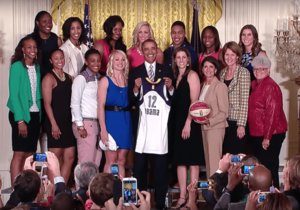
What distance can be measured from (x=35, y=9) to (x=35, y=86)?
79.9 inches

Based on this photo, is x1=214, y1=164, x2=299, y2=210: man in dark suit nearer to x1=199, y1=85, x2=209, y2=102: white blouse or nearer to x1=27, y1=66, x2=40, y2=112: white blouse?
x1=199, y1=85, x2=209, y2=102: white blouse

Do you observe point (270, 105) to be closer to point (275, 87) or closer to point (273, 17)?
point (275, 87)

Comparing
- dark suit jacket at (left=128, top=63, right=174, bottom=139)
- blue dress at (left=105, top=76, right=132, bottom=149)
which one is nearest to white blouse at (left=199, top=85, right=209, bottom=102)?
dark suit jacket at (left=128, top=63, right=174, bottom=139)

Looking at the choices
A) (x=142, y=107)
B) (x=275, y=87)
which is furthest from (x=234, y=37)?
(x=142, y=107)

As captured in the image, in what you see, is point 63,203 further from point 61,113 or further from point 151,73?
point 61,113

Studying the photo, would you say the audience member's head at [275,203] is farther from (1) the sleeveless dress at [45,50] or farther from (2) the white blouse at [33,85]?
(1) the sleeveless dress at [45,50]

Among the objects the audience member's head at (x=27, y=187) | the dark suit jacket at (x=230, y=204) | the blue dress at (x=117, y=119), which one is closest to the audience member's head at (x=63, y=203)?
the audience member's head at (x=27, y=187)

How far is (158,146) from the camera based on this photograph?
513cm

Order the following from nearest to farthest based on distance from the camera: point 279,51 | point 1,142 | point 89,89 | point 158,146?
point 158,146 < point 89,89 < point 279,51 < point 1,142

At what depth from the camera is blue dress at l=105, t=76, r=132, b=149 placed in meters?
5.29

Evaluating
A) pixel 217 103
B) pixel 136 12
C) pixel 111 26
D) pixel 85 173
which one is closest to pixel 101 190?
pixel 85 173

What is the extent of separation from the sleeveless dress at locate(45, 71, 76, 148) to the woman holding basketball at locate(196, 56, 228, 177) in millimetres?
1363

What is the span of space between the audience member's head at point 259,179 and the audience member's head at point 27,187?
4.01ft

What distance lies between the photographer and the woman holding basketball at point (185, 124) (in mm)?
5262
